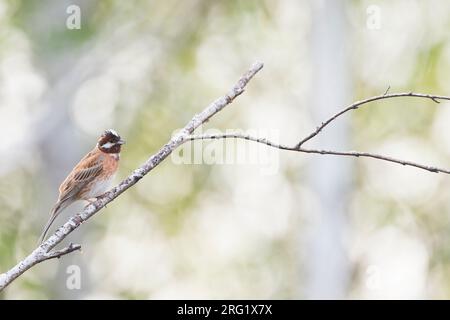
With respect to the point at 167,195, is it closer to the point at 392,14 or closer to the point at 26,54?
the point at 26,54

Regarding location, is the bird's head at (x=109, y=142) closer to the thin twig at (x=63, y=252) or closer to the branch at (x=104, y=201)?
the branch at (x=104, y=201)

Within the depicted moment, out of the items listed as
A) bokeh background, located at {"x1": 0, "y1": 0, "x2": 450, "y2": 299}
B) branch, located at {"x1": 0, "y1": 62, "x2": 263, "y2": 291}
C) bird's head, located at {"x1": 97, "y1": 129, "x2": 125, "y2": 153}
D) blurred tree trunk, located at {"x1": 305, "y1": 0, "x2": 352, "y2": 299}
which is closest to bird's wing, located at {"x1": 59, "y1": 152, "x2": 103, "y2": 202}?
bird's head, located at {"x1": 97, "y1": 129, "x2": 125, "y2": 153}

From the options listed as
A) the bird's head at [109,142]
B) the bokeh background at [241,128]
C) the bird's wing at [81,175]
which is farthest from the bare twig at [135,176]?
the bokeh background at [241,128]

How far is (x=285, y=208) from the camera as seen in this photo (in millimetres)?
13719

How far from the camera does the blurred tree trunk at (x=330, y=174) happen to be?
1135 centimetres

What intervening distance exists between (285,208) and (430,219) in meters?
2.53

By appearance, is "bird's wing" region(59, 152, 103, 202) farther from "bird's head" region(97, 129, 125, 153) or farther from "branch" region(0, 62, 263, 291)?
"branch" region(0, 62, 263, 291)

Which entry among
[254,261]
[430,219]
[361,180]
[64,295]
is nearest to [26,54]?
[64,295]

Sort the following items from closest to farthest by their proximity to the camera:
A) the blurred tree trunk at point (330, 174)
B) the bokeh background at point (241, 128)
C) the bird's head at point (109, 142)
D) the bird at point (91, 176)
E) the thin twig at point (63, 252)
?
the thin twig at point (63, 252) → the bird's head at point (109, 142) → the bird at point (91, 176) → the blurred tree trunk at point (330, 174) → the bokeh background at point (241, 128)

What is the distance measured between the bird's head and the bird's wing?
0.49 ft

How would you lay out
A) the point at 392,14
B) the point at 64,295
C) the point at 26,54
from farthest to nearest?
the point at 392,14
the point at 26,54
the point at 64,295

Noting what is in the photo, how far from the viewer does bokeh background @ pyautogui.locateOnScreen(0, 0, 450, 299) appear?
11.6 metres

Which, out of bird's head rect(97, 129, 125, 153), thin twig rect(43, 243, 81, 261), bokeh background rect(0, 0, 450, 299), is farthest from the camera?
bokeh background rect(0, 0, 450, 299)

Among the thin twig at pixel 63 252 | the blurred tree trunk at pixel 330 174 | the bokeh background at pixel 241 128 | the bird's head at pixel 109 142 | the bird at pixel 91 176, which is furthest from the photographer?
the bokeh background at pixel 241 128
